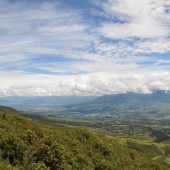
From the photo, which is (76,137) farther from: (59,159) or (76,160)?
(59,159)

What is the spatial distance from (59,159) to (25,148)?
14166 mm

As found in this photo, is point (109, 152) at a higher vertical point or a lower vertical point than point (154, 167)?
higher

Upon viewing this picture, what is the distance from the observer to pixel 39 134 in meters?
147

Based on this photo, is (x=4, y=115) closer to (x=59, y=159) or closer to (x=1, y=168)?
(x=59, y=159)

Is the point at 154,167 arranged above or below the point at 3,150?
below

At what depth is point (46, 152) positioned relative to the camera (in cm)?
10112

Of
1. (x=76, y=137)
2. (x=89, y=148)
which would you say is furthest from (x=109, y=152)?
(x=76, y=137)

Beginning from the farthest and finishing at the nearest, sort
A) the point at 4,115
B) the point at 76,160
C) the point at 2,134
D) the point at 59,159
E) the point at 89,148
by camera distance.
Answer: the point at 4,115, the point at 89,148, the point at 76,160, the point at 2,134, the point at 59,159

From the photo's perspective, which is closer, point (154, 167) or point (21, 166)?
point (21, 166)

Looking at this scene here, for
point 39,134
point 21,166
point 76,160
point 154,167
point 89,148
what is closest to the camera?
point 21,166

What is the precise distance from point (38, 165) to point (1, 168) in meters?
19.2

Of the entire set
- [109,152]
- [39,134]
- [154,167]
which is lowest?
[154,167]

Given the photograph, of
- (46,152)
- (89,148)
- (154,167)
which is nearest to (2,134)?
(46,152)

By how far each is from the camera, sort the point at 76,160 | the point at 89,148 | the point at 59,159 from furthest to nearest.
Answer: the point at 89,148, the point at 76,160, the point at 59,159
